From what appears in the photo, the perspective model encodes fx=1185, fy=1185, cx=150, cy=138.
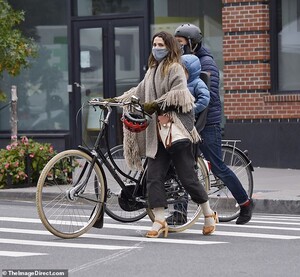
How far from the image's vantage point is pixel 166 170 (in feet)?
34.0

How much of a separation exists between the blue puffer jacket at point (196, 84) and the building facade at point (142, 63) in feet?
24.9

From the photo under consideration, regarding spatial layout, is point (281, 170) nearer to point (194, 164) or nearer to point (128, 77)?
point (128, 77)

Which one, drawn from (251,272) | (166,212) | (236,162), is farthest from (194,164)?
(251,272)

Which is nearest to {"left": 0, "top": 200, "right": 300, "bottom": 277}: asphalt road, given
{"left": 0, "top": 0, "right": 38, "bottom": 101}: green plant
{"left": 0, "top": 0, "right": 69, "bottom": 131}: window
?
{"left": 0, "top": 0, "right": 38, "bottom": 101}: green plant

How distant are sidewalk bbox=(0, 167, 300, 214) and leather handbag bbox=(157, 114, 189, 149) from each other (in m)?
3.86

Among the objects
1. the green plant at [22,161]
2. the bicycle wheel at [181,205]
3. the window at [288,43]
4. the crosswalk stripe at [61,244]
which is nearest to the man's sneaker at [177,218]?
the bicycle wheel at [181,205]

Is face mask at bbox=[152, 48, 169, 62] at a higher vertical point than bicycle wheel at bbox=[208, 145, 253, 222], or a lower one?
higher

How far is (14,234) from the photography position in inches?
416

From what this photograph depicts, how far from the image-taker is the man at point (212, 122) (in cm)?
1092

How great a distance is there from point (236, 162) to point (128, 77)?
8.69m

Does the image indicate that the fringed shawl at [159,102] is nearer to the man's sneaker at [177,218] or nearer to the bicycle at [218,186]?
the bicycle at [218,186]

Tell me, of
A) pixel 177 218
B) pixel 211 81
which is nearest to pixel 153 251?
pixel 177 218

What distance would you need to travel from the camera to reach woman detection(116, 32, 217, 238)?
10.2 metres

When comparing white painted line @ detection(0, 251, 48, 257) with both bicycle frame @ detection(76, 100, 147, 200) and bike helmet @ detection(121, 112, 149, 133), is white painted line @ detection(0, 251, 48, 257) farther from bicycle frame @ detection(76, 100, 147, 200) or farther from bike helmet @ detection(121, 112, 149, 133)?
bike helmet @ detection(121, 112, 149, 133)
